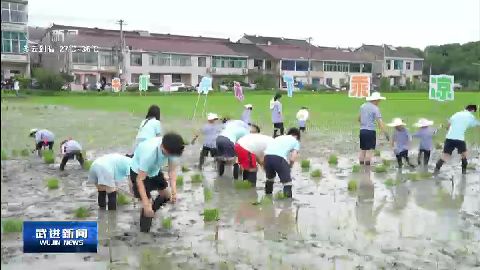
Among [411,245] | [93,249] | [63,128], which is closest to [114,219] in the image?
[93,249]

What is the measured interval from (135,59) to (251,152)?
154 ft

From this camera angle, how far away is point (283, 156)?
7629 millimetres

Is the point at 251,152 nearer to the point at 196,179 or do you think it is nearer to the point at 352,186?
the point at 196,179

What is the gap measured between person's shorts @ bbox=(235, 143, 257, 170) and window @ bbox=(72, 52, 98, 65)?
43.6 meters

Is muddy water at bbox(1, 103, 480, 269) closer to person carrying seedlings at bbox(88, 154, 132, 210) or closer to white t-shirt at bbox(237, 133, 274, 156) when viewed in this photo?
person carrying seedlings at bbox(88, 154, 132, 210)

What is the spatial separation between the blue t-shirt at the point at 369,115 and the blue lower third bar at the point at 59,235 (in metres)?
7.88

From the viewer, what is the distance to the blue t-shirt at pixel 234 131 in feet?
30.1

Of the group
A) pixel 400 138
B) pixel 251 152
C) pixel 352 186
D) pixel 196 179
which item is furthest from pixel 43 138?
pixel 400 138

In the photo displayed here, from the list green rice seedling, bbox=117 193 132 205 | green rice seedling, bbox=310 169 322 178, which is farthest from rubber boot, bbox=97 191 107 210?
green rice seedling, bbox=310 169 322 178

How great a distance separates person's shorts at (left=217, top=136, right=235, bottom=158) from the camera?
9.06 meters

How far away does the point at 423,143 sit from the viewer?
420 inches

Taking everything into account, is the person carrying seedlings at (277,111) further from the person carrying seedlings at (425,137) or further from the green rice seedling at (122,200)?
the green rice seedling at (122,200)

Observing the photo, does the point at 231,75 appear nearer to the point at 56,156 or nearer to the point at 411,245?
the point at 56,156

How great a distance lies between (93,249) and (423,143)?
28.0 feet
